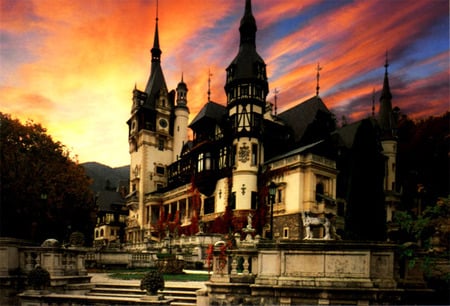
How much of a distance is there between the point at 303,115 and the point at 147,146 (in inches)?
1275

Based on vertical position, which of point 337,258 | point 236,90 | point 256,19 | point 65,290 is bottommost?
point 65,290

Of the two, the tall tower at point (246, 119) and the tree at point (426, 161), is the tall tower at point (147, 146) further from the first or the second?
the tree at point (426, 161)

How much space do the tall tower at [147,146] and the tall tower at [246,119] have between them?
27159 millimetres

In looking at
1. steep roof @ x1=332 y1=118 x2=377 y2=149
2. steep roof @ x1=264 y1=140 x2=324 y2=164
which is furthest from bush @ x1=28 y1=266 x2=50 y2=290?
steep roof @ x1=332 y1=118 x2=377 y2=149

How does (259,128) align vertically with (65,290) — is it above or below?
above

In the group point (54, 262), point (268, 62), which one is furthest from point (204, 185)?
point (54, 262)

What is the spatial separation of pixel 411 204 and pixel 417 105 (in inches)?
948

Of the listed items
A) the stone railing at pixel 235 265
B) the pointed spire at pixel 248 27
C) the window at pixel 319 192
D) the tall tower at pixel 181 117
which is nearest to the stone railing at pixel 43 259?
the stone railing at pixel 235 265

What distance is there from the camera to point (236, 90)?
150ft

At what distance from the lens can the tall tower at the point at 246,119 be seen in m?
43.7

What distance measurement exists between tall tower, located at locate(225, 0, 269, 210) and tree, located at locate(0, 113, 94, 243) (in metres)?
16.7

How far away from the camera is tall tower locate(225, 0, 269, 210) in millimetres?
43688

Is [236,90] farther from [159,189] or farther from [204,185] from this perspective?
[159,189]

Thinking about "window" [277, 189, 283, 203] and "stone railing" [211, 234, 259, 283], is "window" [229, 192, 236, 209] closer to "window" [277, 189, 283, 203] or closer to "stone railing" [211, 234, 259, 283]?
"window" [277, 189, 283, 203]
